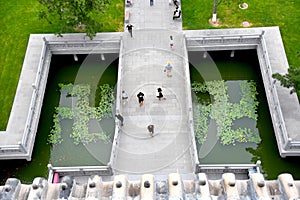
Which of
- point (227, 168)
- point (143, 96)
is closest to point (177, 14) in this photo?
point (143, 96)

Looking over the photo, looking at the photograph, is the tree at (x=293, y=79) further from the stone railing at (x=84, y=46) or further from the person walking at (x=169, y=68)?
the stone railing at (x=84, y=46)

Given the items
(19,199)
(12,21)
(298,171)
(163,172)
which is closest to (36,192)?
(19,199)

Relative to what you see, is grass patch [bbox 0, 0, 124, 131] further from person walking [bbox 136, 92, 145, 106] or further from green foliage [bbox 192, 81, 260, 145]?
green foliage [bbox 192, 81, 260, 145]

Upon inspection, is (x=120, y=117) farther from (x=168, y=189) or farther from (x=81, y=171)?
(x=168, y=189)

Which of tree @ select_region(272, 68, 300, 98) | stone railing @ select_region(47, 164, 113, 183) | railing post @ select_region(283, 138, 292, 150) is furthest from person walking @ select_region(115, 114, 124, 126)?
railing post @ select_region(283, 138, 292, 150)

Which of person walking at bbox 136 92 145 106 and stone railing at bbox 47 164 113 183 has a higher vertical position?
person walking at bbox 136 92 145 106

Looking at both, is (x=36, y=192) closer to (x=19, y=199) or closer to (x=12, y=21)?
(x=19, y=199)

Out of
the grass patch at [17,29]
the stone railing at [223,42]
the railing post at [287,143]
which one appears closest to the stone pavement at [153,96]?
the stone railing at [223,42]
